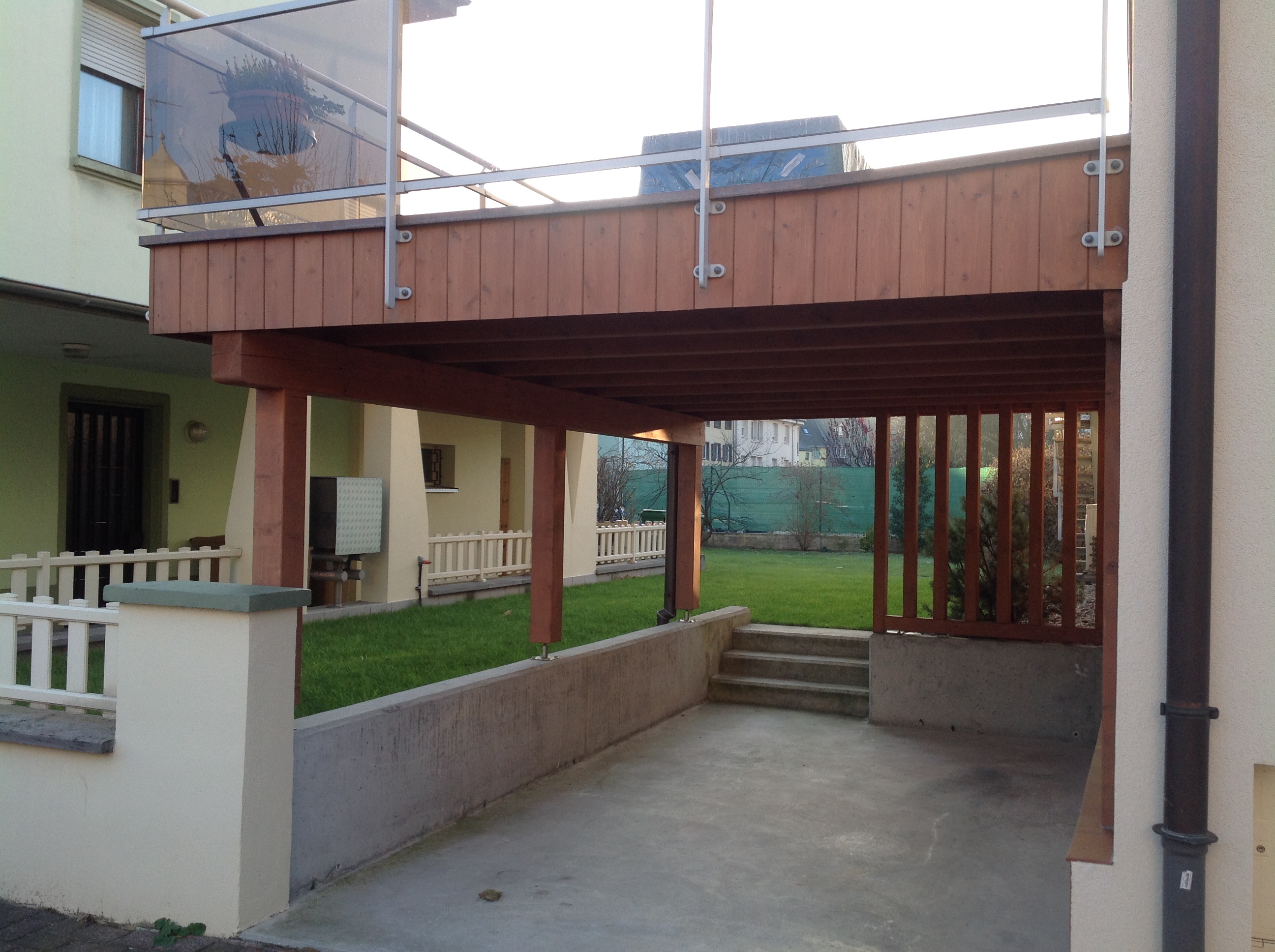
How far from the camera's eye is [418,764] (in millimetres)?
5578

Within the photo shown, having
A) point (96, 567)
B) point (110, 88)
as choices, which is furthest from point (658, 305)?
point (110, 88)

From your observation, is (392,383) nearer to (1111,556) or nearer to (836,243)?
(836,243)

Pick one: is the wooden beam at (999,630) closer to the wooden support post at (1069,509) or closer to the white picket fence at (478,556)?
the wooden support post at (1069,509)

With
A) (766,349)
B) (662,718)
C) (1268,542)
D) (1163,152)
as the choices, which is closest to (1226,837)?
(1268,542)

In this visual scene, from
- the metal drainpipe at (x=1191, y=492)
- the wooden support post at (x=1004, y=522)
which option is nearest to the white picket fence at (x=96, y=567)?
the metal drainpipe at (x=1191, y=492)

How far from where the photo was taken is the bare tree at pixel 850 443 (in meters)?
34.6

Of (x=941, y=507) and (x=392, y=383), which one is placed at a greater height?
(x=392, y=383)

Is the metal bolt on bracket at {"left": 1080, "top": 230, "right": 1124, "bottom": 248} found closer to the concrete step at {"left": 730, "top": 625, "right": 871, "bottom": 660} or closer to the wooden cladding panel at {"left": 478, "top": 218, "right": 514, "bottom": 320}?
the wooden cladding panel at {"left": 478, "top": 218, "right": 514, "bottom": 320}

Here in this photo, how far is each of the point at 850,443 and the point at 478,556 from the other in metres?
24.2

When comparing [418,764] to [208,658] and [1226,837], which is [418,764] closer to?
[208,658]

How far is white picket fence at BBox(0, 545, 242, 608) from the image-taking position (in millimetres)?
7637

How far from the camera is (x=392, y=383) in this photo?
5734 millimetres

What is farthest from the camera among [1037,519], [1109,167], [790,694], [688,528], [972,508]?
[688,528]

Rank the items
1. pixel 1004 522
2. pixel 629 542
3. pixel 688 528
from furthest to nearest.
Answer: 1. pixel 629 542
2. pixel 688 528
3. pixel 1004 522
